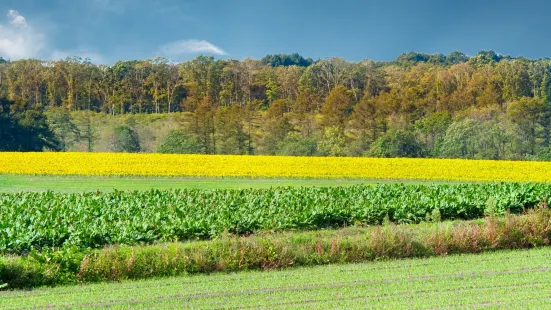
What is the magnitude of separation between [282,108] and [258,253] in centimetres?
6656

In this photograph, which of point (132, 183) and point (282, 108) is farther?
point (282, 108)

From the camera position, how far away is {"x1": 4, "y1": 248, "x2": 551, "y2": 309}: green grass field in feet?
28.9

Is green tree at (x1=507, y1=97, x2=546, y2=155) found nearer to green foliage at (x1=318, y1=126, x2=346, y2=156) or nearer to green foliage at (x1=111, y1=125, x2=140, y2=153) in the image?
green foliage at (x1=318, y1=126, x2=346, y2=156)

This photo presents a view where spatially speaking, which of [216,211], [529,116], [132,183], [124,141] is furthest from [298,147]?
[216,211]

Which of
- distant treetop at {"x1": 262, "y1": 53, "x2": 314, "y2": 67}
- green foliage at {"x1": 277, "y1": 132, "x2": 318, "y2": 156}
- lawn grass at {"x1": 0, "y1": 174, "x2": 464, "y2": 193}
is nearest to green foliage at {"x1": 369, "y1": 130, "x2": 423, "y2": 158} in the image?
green foliage at {"x1": 277, "y1": 132, "x2": 318, "y2": 156}

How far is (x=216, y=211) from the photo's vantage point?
17516mm

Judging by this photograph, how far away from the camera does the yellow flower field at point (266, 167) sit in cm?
3834

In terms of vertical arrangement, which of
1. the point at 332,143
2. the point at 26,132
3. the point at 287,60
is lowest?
the point at 332,143

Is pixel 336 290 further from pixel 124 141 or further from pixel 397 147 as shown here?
pixel 124 141

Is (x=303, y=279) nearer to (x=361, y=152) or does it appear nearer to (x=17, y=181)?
(x=17, y=181)

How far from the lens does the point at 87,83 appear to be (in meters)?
94.7

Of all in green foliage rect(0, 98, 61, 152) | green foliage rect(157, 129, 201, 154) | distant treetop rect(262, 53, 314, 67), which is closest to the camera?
green foliage rect(157, 129, 201, 154)

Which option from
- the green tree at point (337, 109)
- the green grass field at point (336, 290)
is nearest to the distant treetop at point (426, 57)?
the green tree at point (337, 109)

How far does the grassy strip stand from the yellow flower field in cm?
2453
